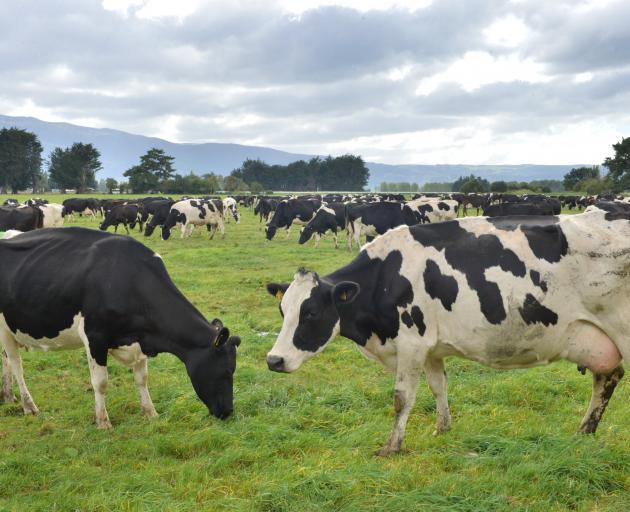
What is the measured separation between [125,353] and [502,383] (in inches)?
186

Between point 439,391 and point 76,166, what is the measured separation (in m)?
118

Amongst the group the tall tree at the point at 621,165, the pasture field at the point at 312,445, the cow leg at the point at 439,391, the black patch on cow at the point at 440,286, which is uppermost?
the tall tree at the point at 621,165

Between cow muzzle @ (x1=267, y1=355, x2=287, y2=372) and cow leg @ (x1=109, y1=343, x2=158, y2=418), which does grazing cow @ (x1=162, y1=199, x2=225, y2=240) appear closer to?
cow leg @ (x1=109, y1=343, x2=158, y2=418)

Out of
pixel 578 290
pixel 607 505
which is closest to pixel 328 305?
pixel 578 290

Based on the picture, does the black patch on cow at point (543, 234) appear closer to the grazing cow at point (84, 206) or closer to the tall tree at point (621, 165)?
the grazing cow at point (84, 206)

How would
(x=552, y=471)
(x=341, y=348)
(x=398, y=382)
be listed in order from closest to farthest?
1. (x=552, y=471)
2. (x=398, y=382)
3. (x=341, y=348)

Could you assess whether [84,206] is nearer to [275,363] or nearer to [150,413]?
[150,413]

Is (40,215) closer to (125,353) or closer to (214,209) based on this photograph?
(214,209)

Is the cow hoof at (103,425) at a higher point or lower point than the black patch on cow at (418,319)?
lower

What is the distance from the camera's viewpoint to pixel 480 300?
5.13 metres

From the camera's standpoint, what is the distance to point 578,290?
4.98 m

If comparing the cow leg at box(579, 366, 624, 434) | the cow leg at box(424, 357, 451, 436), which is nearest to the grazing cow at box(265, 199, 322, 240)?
the cow leg at box(424, 357, 451, 436)

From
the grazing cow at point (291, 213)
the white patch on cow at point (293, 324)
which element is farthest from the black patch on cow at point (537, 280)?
the grazing cow at point (291, 213)

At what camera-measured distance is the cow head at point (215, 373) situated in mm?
Answer: 6211
